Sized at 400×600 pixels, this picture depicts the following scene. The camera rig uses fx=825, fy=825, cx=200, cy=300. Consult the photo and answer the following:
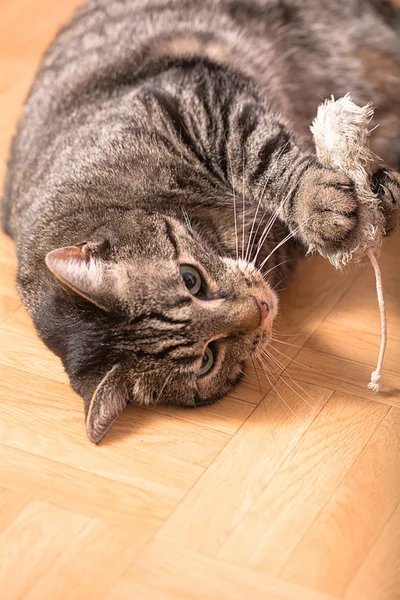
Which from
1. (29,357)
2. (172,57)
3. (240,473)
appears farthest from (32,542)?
(172,57)

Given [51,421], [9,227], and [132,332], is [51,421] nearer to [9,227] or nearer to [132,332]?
[132,332]

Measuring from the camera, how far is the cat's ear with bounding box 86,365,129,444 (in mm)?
1531

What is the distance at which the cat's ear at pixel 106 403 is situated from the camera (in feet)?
5.02

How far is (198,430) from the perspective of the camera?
5.38ft

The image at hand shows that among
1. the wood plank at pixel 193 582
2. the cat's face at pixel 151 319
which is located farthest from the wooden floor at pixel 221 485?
the cat's face at pixel 151 319

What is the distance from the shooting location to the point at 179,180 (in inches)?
71.4

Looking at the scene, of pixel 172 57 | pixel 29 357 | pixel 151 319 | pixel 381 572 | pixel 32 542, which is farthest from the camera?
pixel 172 57

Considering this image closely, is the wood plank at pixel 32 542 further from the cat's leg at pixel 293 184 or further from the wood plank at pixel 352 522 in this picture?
the cat's leg at pixel 293 184

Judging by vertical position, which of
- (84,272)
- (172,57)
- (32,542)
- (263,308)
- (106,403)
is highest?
(172,57)

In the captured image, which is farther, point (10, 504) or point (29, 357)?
point (29, 357)

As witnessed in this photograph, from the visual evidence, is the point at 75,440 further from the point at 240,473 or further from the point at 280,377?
the point at 280,377

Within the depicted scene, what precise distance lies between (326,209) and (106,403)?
58 cm

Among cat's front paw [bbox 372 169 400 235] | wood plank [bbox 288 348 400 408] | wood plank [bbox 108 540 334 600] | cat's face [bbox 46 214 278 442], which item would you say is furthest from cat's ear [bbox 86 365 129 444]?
cat's front paw [bbox 372 169 400 235]

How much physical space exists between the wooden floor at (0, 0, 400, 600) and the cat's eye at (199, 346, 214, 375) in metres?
0.11
